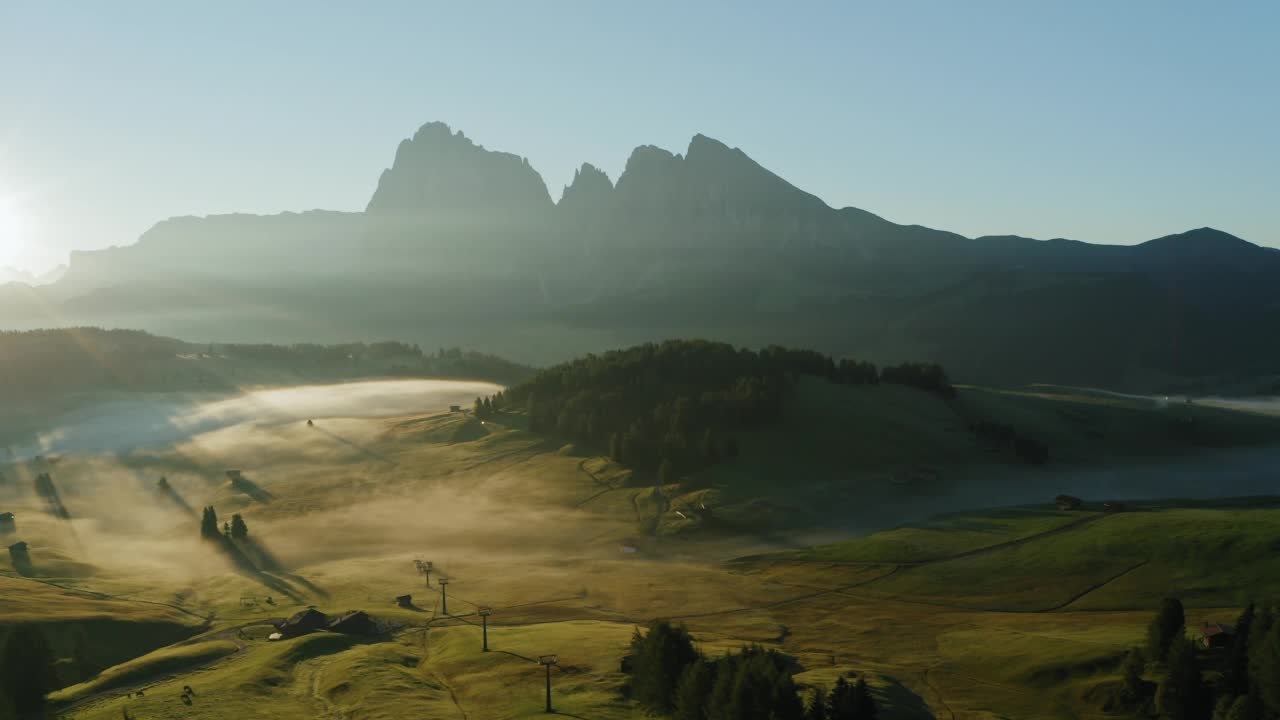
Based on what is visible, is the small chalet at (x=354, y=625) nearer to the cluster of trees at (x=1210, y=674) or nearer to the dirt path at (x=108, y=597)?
the dirt path at (x=108, y=597)

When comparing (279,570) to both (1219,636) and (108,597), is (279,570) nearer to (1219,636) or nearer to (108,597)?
(108,597)

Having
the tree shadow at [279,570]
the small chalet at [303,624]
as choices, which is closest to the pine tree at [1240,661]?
the small chalet at [303,624]

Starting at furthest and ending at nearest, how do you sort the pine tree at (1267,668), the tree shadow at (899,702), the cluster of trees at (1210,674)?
the tree shadow at (899,702)
the cluster of trees at (1210,674)
the pine tree at (1267,668)

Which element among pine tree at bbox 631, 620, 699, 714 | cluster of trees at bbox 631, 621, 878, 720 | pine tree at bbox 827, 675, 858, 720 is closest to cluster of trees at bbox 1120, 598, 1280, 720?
cluster of trees at bbox 631, 621, 878, 720

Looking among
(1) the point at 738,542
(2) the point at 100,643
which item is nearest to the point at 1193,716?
(1) the point at 738,542

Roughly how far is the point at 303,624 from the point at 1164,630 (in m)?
105

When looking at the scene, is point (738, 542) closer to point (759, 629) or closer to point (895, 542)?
point (895, 542)

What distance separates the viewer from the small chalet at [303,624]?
130 m

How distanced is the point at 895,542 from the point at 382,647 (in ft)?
305

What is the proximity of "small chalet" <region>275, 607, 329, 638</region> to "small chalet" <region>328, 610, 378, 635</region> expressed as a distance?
1563 millimetres

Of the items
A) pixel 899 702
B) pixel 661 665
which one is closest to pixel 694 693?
pixel 661 665

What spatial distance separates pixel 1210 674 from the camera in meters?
90.2

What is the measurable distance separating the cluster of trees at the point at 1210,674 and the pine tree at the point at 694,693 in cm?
3988

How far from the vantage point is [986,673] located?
101812 millimetres
